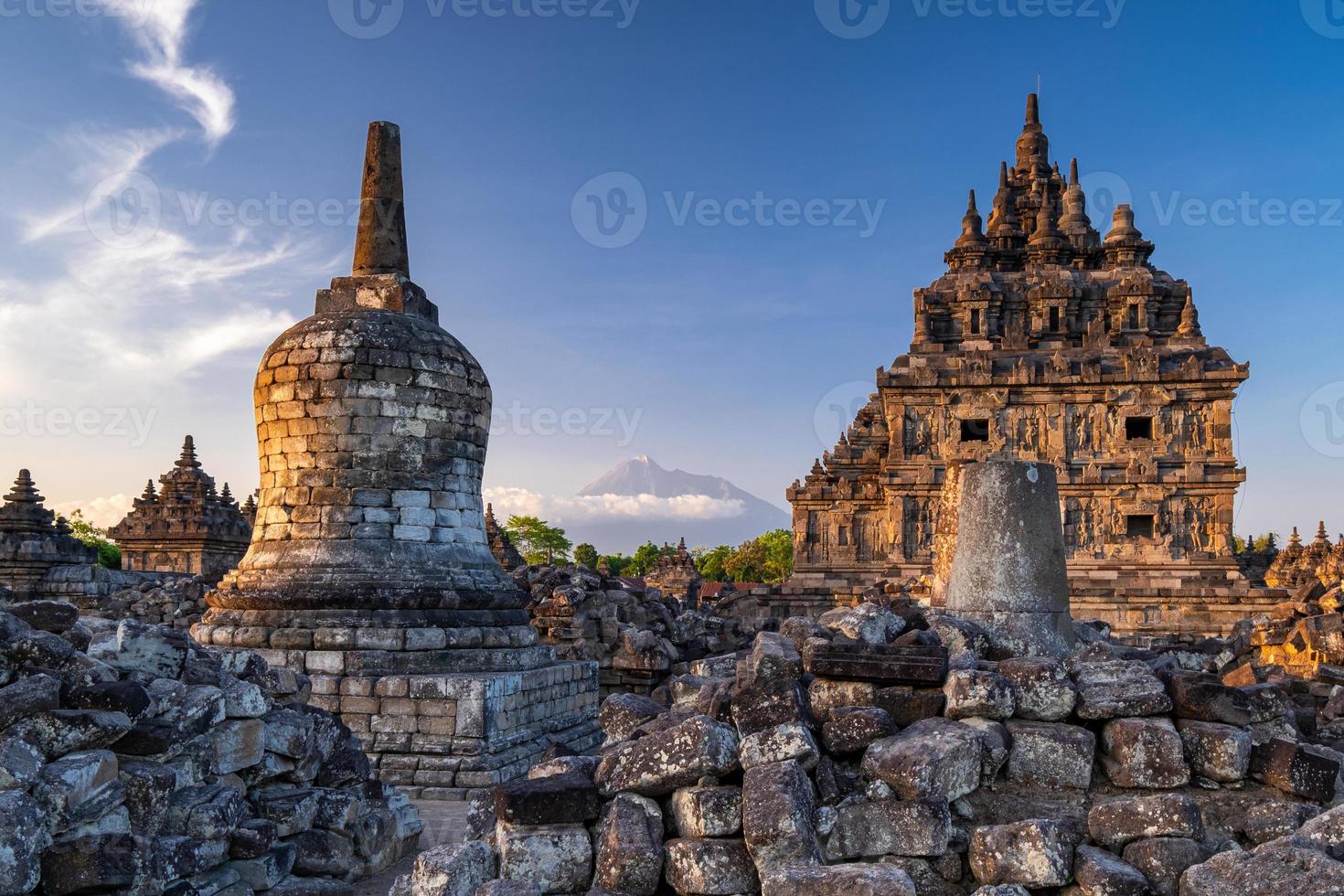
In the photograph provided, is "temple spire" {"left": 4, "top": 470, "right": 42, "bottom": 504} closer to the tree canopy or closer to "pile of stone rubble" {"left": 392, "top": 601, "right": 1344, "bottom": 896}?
"pile of stone rubble" {"left": 392, "top": 601, "right": 1344, "bottom": 896}

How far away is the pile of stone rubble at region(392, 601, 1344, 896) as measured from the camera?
4.21m

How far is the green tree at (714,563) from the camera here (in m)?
81.6

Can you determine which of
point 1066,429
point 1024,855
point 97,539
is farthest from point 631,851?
point 97,539

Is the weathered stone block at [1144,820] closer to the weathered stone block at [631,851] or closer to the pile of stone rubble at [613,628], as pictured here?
the weathered stone block at [631,851]

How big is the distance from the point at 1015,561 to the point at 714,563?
257 feet

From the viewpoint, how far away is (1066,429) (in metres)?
30.4

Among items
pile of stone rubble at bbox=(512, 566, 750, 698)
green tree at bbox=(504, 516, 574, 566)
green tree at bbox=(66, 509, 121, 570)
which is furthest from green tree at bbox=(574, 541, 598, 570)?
pile of stone rubble at bbox=(512, 566, 750, 698)

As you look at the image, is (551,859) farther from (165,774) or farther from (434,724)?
(434,724)

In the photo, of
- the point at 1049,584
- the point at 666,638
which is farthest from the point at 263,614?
the point at 1049,584

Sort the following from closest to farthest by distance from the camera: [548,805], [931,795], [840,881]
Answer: [840,881], [931,795], [548,805]

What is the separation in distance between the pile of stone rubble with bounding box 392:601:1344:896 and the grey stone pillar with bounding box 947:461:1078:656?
4.99ft

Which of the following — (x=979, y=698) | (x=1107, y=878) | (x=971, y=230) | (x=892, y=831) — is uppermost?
(x=971, y=230)

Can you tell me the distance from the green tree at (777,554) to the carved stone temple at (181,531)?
143 feet

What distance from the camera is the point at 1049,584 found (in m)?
6.73
